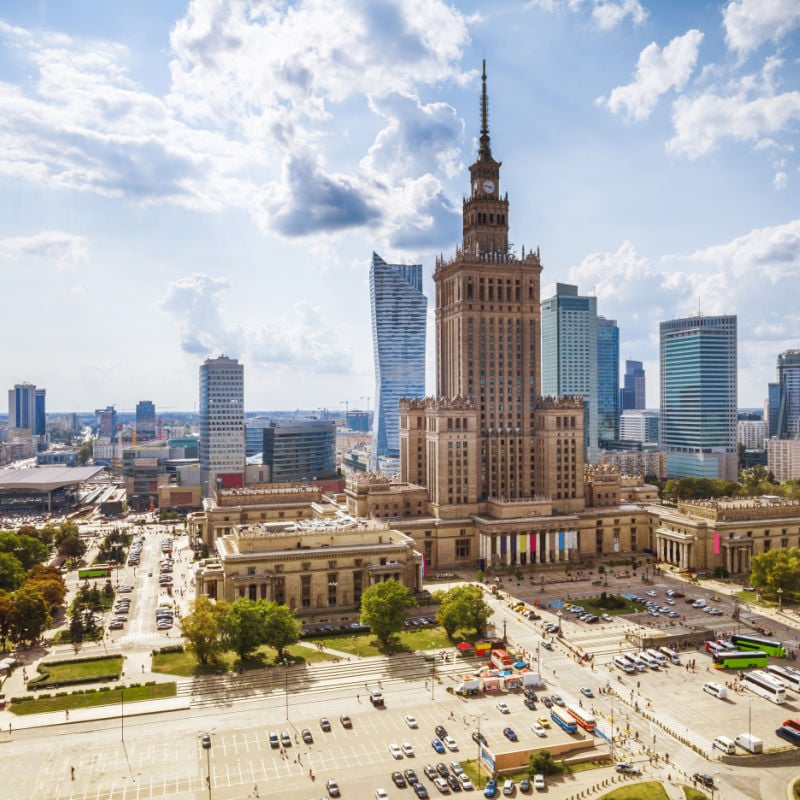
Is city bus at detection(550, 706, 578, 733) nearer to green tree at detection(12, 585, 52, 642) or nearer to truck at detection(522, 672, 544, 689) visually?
truck at detection(522, 672, 544, 689)

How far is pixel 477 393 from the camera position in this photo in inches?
6914

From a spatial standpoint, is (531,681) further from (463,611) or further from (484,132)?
(484,132)

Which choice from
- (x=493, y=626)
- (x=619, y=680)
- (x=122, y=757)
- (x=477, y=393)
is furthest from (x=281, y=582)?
(x=477, y=393)

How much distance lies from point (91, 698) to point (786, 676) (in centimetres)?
9250

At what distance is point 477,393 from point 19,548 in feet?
369

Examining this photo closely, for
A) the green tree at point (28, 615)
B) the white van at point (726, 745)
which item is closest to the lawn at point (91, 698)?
the green tree at point (28, 615)

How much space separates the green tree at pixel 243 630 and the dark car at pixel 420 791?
1482 inches

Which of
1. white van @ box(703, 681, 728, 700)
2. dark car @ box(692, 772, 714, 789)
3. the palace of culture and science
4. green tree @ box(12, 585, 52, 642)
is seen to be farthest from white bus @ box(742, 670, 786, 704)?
green tree @ box(12, 585, 52, 642)

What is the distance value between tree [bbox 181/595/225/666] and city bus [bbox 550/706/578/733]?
47.3 meters

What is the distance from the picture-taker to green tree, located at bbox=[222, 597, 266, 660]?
332ft

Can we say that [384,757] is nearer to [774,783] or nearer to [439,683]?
[439,683]

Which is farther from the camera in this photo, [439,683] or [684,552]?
[684,552]

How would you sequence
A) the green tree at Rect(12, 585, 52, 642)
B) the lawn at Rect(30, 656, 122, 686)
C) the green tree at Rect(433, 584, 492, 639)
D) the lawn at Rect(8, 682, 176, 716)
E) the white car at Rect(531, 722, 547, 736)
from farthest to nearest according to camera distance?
the green tree at Rect(433, 584, 492, 639) → the green tree at Rect(12, 585, 52, 642) → the lawn at Rect(30, 656, 122, 686) → the lawn at Rect(8, 682, 176, 716) → the white car at Rect(531, 722, 547, 736)

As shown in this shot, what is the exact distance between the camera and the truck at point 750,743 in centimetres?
7712
